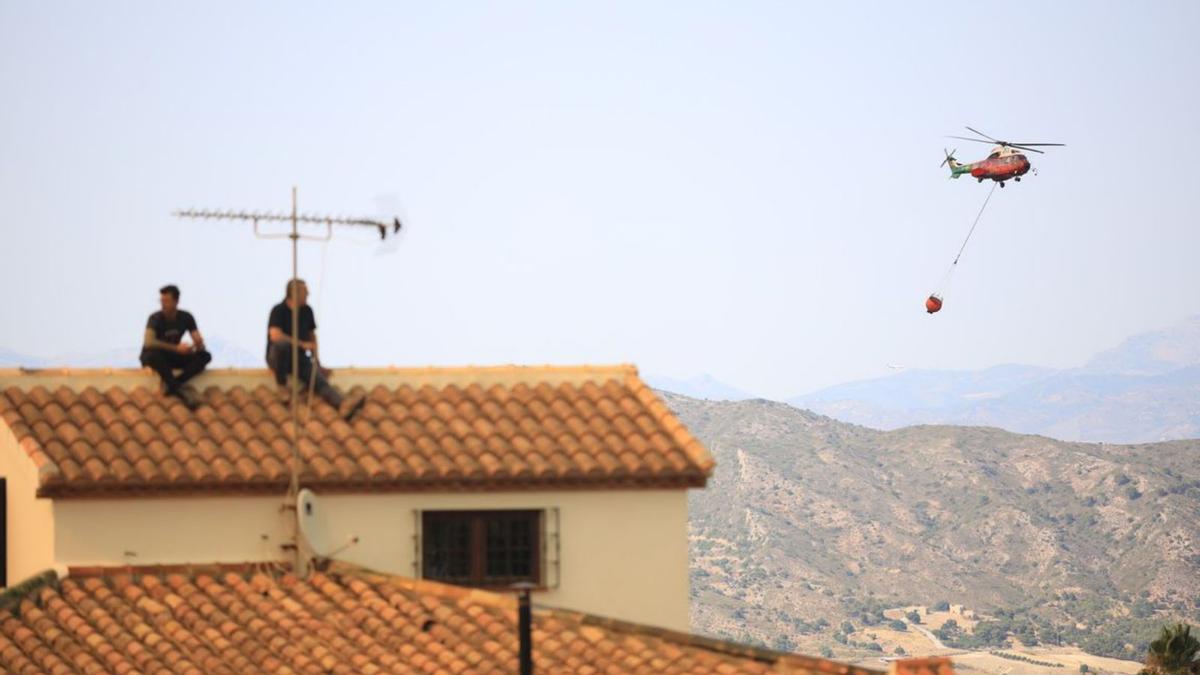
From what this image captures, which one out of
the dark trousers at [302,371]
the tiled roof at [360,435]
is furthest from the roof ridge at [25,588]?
the dark trousers at [302,371]

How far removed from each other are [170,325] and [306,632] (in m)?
4.55

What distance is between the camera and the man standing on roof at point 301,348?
23906 millimetres

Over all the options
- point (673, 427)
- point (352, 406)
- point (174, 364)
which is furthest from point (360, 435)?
point (673, 427)

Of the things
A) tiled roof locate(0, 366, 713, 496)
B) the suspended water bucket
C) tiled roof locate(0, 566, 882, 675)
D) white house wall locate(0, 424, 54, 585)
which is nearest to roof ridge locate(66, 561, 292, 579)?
tiled roof locate(0, 566, 882, 675)

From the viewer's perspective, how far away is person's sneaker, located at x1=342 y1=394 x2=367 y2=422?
2438cm

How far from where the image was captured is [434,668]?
21156 mm

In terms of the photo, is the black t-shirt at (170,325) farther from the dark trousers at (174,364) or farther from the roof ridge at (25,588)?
the roof ridge at (25,588)

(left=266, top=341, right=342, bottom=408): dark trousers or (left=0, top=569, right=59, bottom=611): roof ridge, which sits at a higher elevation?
(left=266, top=341, right=342, bottom=408): dark trousers

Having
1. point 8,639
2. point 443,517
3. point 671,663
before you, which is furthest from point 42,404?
point 671,663

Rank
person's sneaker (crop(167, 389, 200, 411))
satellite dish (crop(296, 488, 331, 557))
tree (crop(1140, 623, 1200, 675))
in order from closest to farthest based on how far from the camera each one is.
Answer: satellite dish (crop(296, 488, 331, 557)) → person's sneaker (crop(167, 389, 200, 411)) → tree (crop(1140, 623, 1200, 675))

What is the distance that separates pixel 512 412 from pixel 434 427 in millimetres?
1149

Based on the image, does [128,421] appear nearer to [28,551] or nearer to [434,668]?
[28,551]

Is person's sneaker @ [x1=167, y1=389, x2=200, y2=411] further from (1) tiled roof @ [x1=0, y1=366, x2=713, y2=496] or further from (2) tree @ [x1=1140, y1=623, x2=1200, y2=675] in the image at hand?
(2) tree @ [x1=1140, y1=623, x2=1200, y2=675]

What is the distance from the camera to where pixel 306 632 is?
859 inches
